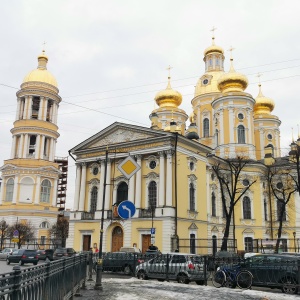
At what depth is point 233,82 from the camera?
156 feet

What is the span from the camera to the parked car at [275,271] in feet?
45.9

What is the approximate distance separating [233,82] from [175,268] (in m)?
34.1

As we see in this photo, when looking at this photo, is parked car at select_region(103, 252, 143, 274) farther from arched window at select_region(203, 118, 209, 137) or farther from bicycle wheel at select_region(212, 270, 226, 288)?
arched window at select_region(203, 118, 209, 137)

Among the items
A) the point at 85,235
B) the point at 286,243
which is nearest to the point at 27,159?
the point at 85,235

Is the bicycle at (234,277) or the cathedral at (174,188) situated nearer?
the bicycle at (234,277)

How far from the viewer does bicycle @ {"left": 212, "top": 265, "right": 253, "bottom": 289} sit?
14815 millimetres

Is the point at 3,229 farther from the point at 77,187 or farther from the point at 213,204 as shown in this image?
the point at 213,204

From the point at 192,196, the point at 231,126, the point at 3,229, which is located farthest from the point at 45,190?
the point at 231,126

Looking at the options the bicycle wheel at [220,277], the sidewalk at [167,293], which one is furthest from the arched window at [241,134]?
the sidewalk at [167,293]

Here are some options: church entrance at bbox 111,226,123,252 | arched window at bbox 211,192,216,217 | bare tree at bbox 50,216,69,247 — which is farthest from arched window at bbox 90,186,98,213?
bare tree at bbox 50,216,69,247

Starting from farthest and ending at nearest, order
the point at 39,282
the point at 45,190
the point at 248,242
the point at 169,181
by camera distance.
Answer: the point at 45,190 → the point at 248,242 → the point at 169,181 → the point at 39,282

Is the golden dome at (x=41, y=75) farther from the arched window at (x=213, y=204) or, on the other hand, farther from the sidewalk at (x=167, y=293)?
the sidewalk at (x=167, y=293)

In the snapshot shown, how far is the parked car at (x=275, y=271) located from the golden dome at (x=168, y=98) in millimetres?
41136

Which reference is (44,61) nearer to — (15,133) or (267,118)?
(15,133)
